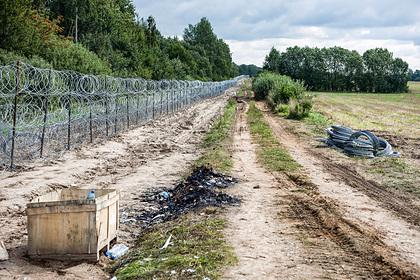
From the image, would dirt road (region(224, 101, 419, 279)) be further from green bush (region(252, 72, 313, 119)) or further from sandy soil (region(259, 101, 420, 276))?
green bush (region(252, 72, 313, 119))

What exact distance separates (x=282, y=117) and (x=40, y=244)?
85.4 feet

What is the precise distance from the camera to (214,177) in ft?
42.3

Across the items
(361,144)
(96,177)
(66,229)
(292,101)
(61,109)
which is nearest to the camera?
(66,229)

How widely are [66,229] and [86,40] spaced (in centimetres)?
4080

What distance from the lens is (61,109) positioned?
16375mm

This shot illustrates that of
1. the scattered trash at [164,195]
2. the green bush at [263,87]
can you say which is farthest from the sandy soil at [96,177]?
the green bush at [263,87]

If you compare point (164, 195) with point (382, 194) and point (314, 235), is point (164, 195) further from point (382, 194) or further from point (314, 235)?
point (382, 194)

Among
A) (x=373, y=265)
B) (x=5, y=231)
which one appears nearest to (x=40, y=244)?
(x=5, y=231)

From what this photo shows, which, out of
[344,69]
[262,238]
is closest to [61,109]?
[262,238]

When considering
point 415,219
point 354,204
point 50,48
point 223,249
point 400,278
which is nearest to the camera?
point 400,278

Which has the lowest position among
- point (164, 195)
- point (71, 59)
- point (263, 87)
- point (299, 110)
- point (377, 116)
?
point (164, 195)

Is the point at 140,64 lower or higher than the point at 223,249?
higher

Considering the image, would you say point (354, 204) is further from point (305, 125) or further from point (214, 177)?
point (305, 125)

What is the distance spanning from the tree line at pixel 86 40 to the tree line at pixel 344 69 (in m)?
19.2
